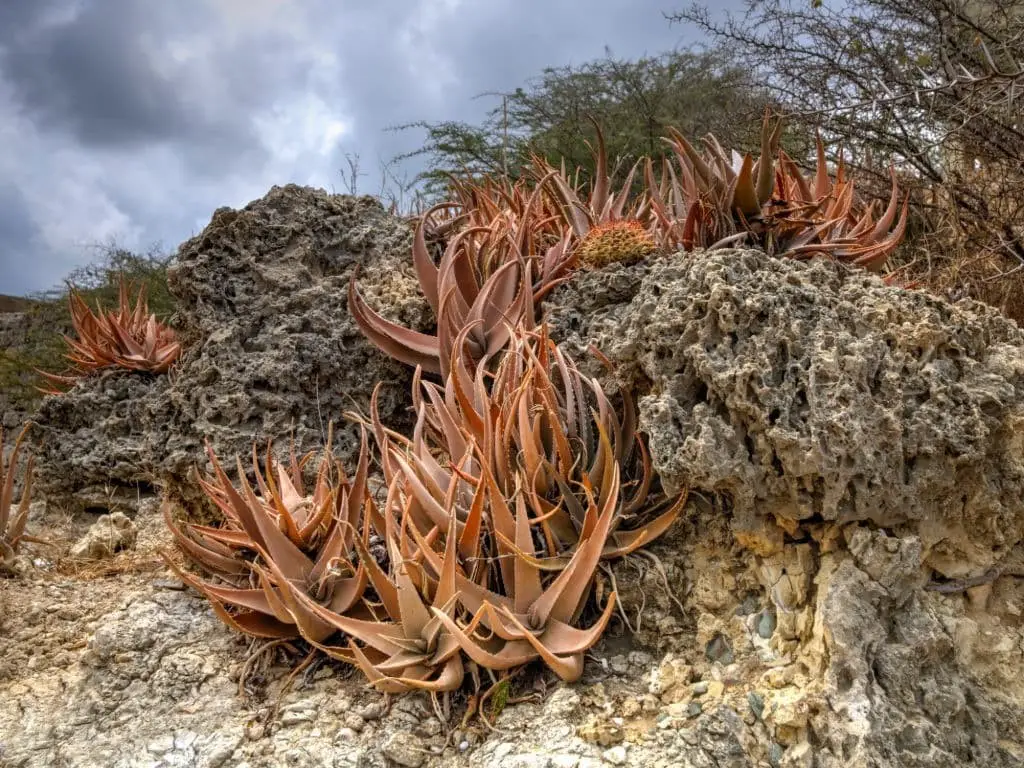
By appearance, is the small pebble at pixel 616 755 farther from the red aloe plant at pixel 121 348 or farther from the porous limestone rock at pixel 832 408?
the red aloe plant at pixel 121 348

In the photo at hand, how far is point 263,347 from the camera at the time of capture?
3355 mm

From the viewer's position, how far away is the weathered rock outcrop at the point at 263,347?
323cm

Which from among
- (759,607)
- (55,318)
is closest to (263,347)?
(759,607)

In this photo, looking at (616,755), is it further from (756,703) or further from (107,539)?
(107,539)

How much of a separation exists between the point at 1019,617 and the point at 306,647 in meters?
1.94

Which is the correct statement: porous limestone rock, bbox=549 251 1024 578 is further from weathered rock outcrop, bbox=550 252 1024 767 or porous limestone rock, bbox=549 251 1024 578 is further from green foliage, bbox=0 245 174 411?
green foliage, bbox=0 245 174 411

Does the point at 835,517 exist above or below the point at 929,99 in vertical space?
below

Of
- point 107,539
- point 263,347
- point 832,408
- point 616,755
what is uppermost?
point 263,347

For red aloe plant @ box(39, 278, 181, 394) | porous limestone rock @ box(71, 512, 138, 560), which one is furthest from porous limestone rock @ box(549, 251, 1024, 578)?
red aloe plant @ box(39, 278, 181, 394)

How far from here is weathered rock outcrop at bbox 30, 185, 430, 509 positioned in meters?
3.23

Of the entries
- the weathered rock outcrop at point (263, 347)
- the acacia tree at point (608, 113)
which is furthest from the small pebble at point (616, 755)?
the acacia tree at point (608, 113)

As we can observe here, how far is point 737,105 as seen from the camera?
279 inches

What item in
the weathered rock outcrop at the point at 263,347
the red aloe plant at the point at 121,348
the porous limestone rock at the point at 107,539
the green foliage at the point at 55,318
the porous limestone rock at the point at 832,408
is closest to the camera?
the porous limestone rock at the point at 832,408

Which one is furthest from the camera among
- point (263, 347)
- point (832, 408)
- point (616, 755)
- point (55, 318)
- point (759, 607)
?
point (55, 318)
